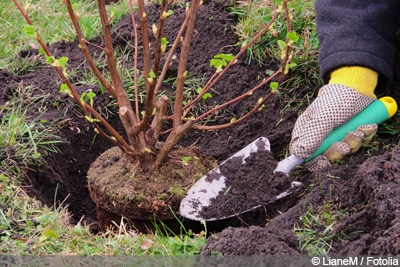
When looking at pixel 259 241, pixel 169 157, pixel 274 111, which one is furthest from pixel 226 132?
pixel 259 241

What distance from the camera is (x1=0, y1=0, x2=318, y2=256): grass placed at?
213 cm

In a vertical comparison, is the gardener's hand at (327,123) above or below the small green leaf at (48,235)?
below

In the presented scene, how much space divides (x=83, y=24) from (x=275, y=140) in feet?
4.99

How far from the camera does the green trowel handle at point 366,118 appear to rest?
2641mm

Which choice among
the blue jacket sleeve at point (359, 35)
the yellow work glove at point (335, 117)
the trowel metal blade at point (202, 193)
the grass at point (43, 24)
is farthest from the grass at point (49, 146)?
the yellow work glove at point (335, 117)

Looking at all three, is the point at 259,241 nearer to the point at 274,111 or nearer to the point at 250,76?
the point at 274,111

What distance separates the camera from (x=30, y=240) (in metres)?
2.16

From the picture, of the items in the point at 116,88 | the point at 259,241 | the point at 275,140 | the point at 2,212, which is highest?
the point at 116,88

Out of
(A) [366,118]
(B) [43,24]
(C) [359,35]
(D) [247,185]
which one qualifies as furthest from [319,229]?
(B) [43,24]

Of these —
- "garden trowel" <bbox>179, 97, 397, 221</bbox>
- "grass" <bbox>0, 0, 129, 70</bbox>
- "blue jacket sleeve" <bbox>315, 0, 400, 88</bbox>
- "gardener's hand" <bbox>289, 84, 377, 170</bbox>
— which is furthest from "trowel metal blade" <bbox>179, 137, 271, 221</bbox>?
"grass" <bbox>0, 0, 129, 70</bbox>

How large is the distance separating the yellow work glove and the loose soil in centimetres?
8

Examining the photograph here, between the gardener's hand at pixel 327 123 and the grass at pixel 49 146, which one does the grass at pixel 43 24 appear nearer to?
the grass at pixel 49 146

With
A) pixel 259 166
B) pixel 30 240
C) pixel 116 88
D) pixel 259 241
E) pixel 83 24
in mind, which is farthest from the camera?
pixel 83 24

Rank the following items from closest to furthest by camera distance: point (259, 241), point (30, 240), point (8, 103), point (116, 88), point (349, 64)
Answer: point (259, 241), point (30, 240), point (116, 88), point (349, 64), point (8, 103)
